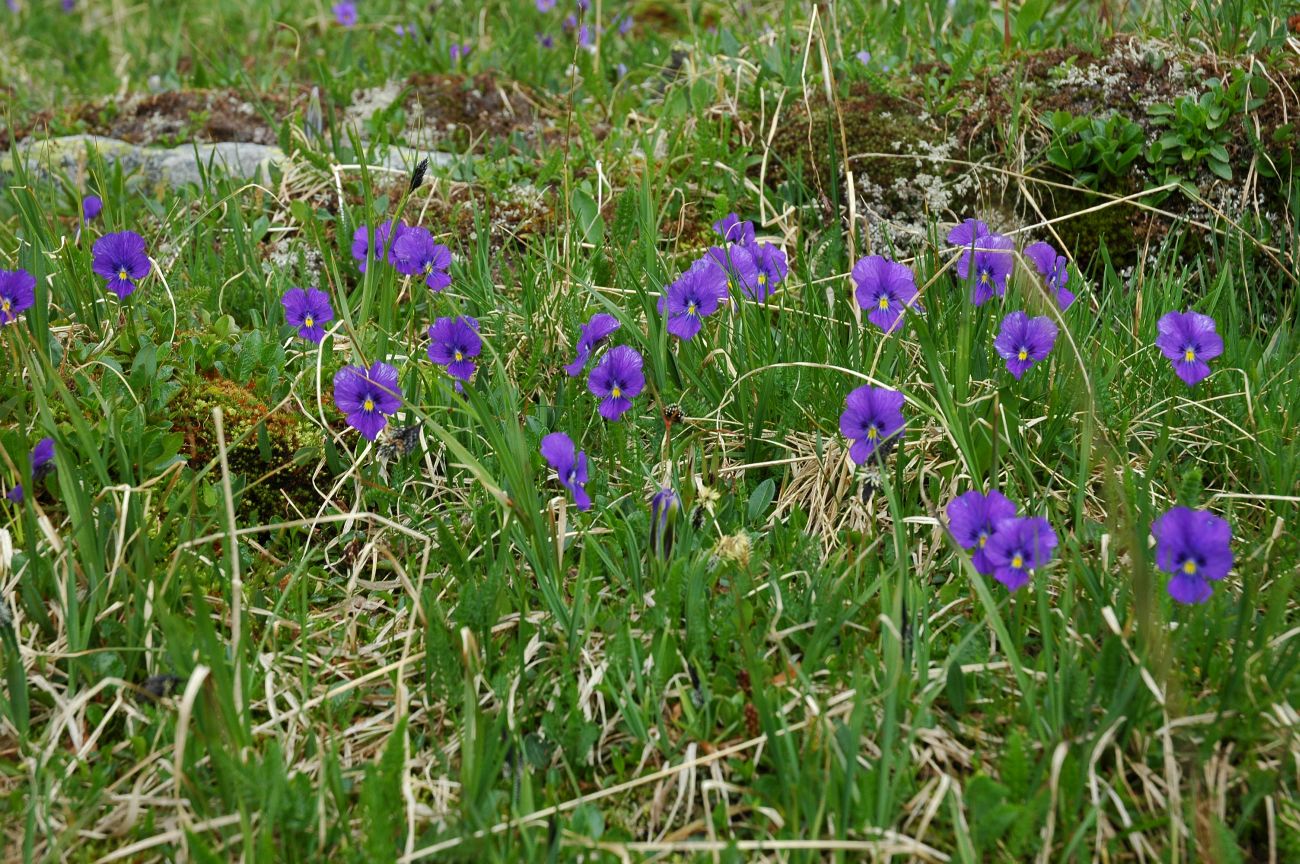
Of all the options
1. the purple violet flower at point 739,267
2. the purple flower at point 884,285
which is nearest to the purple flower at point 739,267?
the purple violet flower at point 739,267

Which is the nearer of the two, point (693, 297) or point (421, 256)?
point (693, 297)

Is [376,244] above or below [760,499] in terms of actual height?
above

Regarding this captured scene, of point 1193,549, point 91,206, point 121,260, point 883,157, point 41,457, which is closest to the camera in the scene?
point 1193,549

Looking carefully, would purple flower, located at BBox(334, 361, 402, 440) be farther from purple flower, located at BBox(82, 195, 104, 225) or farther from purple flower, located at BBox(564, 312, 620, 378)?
purple flower, located at BBox(82, 195, 104, 225)

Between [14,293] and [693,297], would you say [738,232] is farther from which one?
[14,293]

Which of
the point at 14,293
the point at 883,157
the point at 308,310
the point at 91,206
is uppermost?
the point at 14,293

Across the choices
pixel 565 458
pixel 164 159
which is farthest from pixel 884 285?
pixel 164 159

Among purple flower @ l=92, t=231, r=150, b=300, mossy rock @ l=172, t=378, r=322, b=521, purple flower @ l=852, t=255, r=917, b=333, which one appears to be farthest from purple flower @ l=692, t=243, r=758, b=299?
purple flower @ l=92, t=231, r=150, b=300
